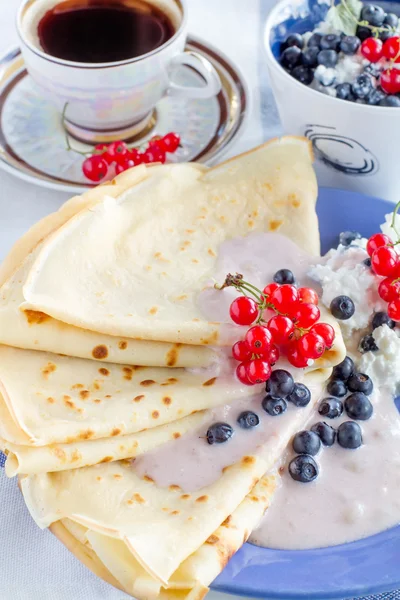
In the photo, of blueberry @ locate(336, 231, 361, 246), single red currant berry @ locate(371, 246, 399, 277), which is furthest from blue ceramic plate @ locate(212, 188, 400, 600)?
blueberry @ locate(336, 231, 361, 246)

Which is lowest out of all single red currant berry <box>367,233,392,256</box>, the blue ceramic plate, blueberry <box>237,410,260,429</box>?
the blue ceramic plate

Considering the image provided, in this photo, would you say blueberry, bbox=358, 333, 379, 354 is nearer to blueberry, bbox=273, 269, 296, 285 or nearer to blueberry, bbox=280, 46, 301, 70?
blueberry, bbox=273, 269, 296, 285

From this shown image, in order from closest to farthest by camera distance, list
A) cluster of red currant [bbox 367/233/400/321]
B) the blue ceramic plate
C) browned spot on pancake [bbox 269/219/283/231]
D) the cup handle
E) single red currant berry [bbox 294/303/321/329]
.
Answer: the blue ceramic plate < single red currant berry [bbox 294/303/321/329] < cluster of red currant [bbox 367/233/400/321] < browned spot on pancake [bbox 269/219/283/231] < the cup handle

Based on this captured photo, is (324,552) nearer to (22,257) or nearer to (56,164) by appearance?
(22,257)

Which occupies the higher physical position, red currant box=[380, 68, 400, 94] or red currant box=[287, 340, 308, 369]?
red currant box=[380, 68, 400, 94]

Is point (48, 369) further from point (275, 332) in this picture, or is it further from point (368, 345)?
point (368, 345)
